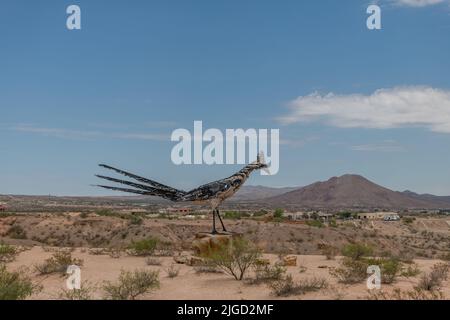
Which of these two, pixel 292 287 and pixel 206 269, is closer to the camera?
pixel 292 287

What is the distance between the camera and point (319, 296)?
Answer: 11867 millimetres

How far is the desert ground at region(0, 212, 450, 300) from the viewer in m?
12.8

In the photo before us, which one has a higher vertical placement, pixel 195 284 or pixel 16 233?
pixel 195 284

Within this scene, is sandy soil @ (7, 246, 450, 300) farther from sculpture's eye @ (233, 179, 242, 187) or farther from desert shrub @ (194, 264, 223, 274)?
sculpture's eye @ (233, 179, 242, 187)

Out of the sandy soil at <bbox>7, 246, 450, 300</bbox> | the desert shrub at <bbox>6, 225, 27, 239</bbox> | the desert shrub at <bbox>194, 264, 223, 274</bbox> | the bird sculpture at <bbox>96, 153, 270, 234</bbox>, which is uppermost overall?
the bird sculpture at <bbox>96, 153, 270, 234</bbox>

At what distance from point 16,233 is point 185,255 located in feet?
80.6

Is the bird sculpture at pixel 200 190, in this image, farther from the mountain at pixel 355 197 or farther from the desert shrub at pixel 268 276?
the mountain at pixel 355 197

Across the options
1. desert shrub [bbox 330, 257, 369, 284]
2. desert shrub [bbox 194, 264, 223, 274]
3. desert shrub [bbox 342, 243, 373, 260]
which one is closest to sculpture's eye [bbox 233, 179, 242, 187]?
desert shrub [bbox 194, 264, 223, 274]

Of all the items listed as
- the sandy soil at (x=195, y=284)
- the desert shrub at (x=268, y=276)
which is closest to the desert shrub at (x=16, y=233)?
the sandy soil at (x=195, y=284)

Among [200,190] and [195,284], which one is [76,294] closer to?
[195,284]

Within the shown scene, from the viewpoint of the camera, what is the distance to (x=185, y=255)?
2161cm

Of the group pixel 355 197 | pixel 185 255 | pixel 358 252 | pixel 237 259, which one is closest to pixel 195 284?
pixel 237 259

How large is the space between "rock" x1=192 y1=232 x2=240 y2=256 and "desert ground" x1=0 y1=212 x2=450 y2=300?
2.71ft

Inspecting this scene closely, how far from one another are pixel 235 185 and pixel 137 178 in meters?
3.41
